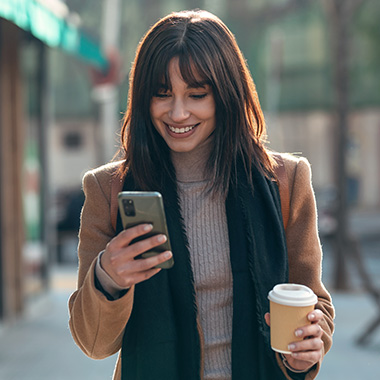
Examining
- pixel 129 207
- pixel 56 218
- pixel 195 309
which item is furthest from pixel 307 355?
pixel 56 218

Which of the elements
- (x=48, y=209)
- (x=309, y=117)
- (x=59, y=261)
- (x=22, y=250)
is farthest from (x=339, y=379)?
(x=309, y=117)

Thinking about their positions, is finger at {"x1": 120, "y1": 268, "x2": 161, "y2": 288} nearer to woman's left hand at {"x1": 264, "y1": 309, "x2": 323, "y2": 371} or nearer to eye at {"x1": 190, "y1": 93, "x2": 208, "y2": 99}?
woman's left hand at {"x1": 264, "y1": 309, "x2": 323, "y2": 371}

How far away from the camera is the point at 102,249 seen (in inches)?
68.9

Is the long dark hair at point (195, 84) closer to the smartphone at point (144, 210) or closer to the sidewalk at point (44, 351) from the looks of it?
the smartphone at point (144, 210)

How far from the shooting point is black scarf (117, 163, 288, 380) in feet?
5.56

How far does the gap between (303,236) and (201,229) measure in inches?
11.7

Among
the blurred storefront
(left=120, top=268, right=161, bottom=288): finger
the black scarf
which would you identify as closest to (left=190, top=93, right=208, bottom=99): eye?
the black scarf

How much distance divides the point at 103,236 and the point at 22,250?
4906 mm

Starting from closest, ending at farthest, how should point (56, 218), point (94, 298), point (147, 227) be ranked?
point (147, 227) < point (94, 298) < point (56, 218)

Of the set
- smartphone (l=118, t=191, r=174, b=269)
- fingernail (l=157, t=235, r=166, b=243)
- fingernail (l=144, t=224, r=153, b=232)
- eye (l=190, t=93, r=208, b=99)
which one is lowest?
fingernail (l=157, t=235, r=166, b=243)

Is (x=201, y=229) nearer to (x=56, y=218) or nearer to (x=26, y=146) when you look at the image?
(x=26, y=146)

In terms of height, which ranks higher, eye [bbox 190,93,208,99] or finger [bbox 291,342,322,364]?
eye [bbox 190,93,208,99]

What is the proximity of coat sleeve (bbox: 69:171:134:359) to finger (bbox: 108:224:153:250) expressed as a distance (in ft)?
0.49

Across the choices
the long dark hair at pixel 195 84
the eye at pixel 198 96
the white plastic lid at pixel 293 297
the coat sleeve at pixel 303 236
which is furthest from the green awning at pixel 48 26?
the white plastic lid at pixel 293 297
